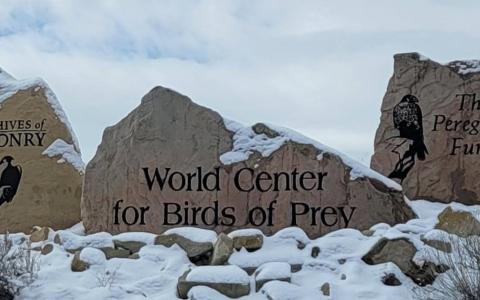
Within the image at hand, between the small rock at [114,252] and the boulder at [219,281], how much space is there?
1.07m

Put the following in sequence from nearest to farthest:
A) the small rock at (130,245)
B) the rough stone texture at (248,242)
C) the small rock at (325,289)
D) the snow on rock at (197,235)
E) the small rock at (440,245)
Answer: the small rock at (325,289), the small rock at (440,245), the rough stone texture at (248,242), the snow on rock at (197,235), the small rock at (130,245)

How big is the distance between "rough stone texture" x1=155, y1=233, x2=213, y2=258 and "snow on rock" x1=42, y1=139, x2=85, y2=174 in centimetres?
385

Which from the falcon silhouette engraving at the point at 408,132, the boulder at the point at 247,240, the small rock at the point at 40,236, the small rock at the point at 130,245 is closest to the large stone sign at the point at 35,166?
the small rock at the point at 40,236

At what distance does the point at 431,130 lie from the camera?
40.3 ft

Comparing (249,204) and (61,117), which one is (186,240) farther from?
(61,117)

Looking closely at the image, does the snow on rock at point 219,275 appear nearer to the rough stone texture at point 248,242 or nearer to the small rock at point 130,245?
the rough stone texture at point 248,242

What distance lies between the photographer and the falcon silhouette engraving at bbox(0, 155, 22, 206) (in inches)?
446

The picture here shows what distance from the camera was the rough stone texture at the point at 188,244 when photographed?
764 cm

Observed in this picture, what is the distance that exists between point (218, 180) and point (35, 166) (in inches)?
142

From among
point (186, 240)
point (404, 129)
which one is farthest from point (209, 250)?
point (404, 129)

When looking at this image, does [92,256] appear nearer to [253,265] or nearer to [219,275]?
[219,275]

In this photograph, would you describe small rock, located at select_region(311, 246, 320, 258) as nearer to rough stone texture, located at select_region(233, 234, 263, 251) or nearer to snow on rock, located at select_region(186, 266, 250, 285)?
rough stone texture, located at select_region(233, 234, 263, 251)

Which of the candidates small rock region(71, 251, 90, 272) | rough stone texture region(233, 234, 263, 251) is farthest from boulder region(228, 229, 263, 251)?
small rock region(71, 251, 90, 272)

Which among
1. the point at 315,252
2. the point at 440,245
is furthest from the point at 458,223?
the point at 315,252
